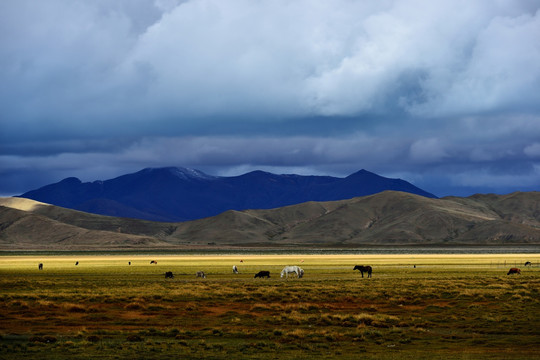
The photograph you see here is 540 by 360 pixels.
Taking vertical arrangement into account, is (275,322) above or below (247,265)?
below

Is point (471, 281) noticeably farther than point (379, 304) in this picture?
→ Yes

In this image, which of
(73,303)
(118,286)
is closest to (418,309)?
(73,303)

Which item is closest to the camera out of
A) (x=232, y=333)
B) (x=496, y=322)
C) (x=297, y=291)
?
(x=232, y=333)

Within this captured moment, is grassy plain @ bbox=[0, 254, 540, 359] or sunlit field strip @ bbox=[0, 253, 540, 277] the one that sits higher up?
sunlit field strip @ bbox=[0, 253, 540, 277]

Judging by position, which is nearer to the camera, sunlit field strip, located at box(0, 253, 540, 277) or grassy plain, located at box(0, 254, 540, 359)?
grassy plain, located at box(0, 254, 540, 359)

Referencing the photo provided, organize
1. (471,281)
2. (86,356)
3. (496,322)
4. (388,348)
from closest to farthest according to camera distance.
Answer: (86,356) → (388,348) → (496,322) → (471,281)

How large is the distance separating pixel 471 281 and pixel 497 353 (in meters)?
34.2

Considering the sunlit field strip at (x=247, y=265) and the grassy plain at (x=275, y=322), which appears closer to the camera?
the grassy plain at (x=275, y=322)

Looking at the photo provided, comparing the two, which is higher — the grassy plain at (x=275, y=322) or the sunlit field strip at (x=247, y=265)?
the sunlit field strip at (x=247, y=265)

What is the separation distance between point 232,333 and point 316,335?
3.85m

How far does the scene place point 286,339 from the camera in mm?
27250

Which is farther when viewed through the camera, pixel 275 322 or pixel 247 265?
pixel 247 265

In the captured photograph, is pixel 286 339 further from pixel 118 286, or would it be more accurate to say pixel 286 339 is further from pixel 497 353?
Result: pixel 118 286

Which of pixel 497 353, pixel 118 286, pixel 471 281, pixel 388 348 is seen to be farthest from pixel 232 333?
pixel 471 281
